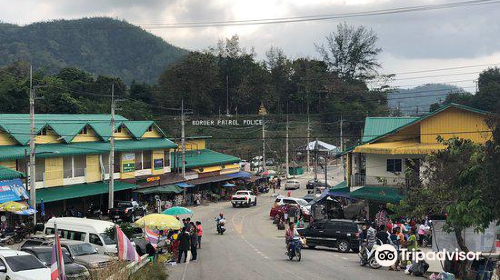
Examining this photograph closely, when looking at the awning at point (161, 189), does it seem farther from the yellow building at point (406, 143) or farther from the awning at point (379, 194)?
the awning at point (379, 194)

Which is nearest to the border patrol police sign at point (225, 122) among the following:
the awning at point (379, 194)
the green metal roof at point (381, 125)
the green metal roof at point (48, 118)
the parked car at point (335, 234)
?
the green metal roof at point (48, 118)

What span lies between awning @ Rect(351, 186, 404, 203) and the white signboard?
1668 centimetres

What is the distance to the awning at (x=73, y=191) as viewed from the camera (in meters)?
39.5

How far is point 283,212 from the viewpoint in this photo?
Answer: 42.4m

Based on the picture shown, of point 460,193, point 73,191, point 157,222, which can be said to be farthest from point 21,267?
point 73,191

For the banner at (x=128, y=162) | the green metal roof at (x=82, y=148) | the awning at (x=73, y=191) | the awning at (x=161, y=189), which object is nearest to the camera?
the green metal roof at (x=82, y=148)

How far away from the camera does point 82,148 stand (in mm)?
45406

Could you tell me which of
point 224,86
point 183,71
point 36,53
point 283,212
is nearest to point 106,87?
point 183,71

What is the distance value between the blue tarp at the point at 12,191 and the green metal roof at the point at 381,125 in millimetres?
24309

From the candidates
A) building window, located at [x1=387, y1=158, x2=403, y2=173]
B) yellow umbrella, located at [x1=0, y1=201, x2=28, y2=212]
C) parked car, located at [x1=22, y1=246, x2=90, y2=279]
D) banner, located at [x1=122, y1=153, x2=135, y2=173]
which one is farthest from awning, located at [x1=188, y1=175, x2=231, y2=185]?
parked car, located at [x1=22, y1=246, x2=90, y2=279]

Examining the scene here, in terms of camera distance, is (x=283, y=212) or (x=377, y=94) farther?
(x=377, y=94)

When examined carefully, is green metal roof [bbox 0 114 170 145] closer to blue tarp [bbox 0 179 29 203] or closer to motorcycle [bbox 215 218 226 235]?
blue tarp [bbox 0 179 29 203]

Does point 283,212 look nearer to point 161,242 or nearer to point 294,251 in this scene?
point 161,242

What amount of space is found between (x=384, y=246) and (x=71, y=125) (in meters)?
31.1
